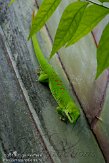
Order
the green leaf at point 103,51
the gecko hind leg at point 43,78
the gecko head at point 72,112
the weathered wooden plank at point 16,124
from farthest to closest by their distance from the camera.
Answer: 1. the gecko hind leg at point 43,78
2. the gecko head at point 72,112
3. the weathered wooden plank at point 16,124
4. the green leaf at point 103,51

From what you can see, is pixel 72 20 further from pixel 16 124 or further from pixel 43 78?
pixel 43 78

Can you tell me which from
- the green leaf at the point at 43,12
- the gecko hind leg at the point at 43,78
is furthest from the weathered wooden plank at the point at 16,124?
the green leaf at the point at 43,12

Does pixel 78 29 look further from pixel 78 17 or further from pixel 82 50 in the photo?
pixel 82 50

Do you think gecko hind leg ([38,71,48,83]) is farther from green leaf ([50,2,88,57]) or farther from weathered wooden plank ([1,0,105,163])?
green leaf ([50,2,88,57])

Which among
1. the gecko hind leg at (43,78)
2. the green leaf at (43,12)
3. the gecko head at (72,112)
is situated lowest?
the gecko head at (72,112)

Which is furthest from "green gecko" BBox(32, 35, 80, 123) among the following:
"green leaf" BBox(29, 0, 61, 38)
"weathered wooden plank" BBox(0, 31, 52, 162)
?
"green leaf" BBox(29, 0, 61, 38)

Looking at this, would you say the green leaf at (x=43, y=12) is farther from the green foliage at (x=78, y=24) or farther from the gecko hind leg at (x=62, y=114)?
the gecko hind leg at (x=62, y=114)

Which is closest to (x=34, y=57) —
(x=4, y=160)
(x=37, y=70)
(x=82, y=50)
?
(x=37, y=70)
